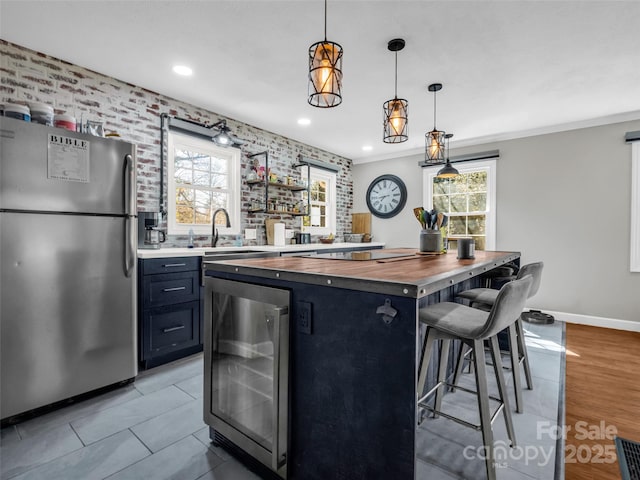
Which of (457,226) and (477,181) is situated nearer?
(477,181)

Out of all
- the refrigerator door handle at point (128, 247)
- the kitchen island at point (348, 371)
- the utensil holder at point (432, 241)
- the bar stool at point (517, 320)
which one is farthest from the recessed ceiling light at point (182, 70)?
the bar stool at point (517, 320)

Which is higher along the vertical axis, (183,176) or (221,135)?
(221,135)

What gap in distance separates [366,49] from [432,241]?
5.39 feet

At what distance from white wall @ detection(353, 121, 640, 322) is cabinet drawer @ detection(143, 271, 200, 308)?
4.35m

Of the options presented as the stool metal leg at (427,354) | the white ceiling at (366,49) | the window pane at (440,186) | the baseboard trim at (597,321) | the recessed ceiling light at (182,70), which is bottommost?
the baseboard trim at (597,321)

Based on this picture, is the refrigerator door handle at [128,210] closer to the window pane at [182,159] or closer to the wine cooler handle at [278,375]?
the window pane at [182,159]

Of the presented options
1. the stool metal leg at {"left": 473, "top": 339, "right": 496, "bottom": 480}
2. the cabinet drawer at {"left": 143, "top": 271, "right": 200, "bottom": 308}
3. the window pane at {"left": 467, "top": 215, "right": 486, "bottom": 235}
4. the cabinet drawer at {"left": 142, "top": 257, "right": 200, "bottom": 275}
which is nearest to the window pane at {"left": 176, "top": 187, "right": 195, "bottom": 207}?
the cabinet drawer at {"left": 142, "top": 257, "right": 200, "bottom": 275}

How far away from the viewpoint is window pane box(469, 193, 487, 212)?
196 inches

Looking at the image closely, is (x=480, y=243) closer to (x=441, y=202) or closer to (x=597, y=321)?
(x=441, y=202)

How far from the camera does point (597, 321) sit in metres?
4.09

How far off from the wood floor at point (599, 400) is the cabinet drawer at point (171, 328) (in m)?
2.79

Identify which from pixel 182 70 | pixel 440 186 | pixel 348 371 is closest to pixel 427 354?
pixel 348 371

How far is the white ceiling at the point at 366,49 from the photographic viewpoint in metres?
2.14

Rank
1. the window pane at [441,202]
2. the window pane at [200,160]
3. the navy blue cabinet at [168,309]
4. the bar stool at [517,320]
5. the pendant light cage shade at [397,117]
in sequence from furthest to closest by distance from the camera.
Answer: the window pane at [441,202] < the window pane at [200,160] < the navy blue cabinet at [168,309] < the pendant light cage shade at [397,117] < the bar stool at [517,320]
